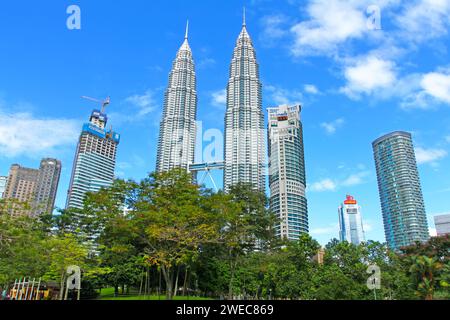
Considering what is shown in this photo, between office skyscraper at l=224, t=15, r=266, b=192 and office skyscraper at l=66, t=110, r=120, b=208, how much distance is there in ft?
163

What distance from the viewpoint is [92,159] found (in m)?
131

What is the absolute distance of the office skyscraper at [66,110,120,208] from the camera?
418ft

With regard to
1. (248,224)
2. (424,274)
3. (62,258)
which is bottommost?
(424,274)

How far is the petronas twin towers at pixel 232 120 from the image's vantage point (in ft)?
338

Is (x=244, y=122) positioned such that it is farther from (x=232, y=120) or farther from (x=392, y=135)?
(x=392, y=135)

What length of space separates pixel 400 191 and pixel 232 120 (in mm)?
60481

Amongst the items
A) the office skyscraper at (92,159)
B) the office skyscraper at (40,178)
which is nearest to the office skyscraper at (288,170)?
the office skyscraper at (92,159)

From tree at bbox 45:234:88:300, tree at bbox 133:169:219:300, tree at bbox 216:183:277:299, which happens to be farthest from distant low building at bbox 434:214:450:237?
tree at bbox 45:234:88:300

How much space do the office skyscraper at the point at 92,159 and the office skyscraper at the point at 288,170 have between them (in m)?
60.6

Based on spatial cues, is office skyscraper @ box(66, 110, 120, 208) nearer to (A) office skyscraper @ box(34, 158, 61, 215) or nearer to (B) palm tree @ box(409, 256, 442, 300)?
(A) office skyscraper @ box(34, 158, 61, 215)

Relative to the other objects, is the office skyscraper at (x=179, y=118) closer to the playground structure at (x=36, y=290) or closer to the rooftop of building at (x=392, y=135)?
the rooftop of building at (x=392, y=135)

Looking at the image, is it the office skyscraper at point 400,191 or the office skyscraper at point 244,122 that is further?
the office skyscraper at point 400,191

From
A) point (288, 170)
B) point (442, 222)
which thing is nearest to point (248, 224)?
point (288, 170)
